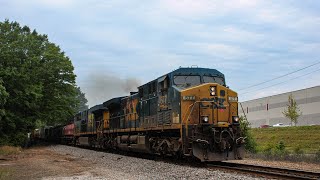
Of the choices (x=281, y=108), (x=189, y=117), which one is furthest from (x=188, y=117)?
(x=281, y=108)

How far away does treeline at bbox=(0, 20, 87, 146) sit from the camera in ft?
101

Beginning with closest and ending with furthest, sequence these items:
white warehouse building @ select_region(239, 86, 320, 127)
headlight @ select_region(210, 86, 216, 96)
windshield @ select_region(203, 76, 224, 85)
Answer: headlight @ select_region(210, 86, 216, 96)
windshield @ select_region(203, 76, 224, 85)
white warehouse building @ select_region(239, 86, 320, 127)

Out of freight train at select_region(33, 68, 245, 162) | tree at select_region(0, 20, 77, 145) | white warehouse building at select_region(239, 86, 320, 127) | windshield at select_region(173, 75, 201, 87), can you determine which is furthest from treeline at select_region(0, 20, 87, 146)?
white warehouse building at select_region(239, 86, 320, 127)

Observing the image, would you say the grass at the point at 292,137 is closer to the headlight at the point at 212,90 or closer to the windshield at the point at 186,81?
the windshield at the point at 186,81

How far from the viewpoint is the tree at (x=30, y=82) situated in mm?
30828

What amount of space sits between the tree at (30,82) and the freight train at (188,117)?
43.7 ft

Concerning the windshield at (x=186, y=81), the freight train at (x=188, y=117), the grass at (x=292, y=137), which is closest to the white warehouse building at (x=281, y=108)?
the grass at (x=292, y=137)

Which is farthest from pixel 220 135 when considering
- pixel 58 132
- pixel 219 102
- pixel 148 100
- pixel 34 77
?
pixel 58 132

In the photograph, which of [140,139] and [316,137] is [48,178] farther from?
[316,137]

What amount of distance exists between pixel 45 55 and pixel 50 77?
7.08 ft

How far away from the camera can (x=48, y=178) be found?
11.3 m

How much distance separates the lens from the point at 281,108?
7606 cm

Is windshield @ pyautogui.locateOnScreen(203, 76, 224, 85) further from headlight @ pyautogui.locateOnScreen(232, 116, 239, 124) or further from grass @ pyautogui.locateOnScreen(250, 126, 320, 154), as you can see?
grass @ pyautogui.locateOnScreen(250, 126, 320, 154)

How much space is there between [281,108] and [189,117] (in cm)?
6616
